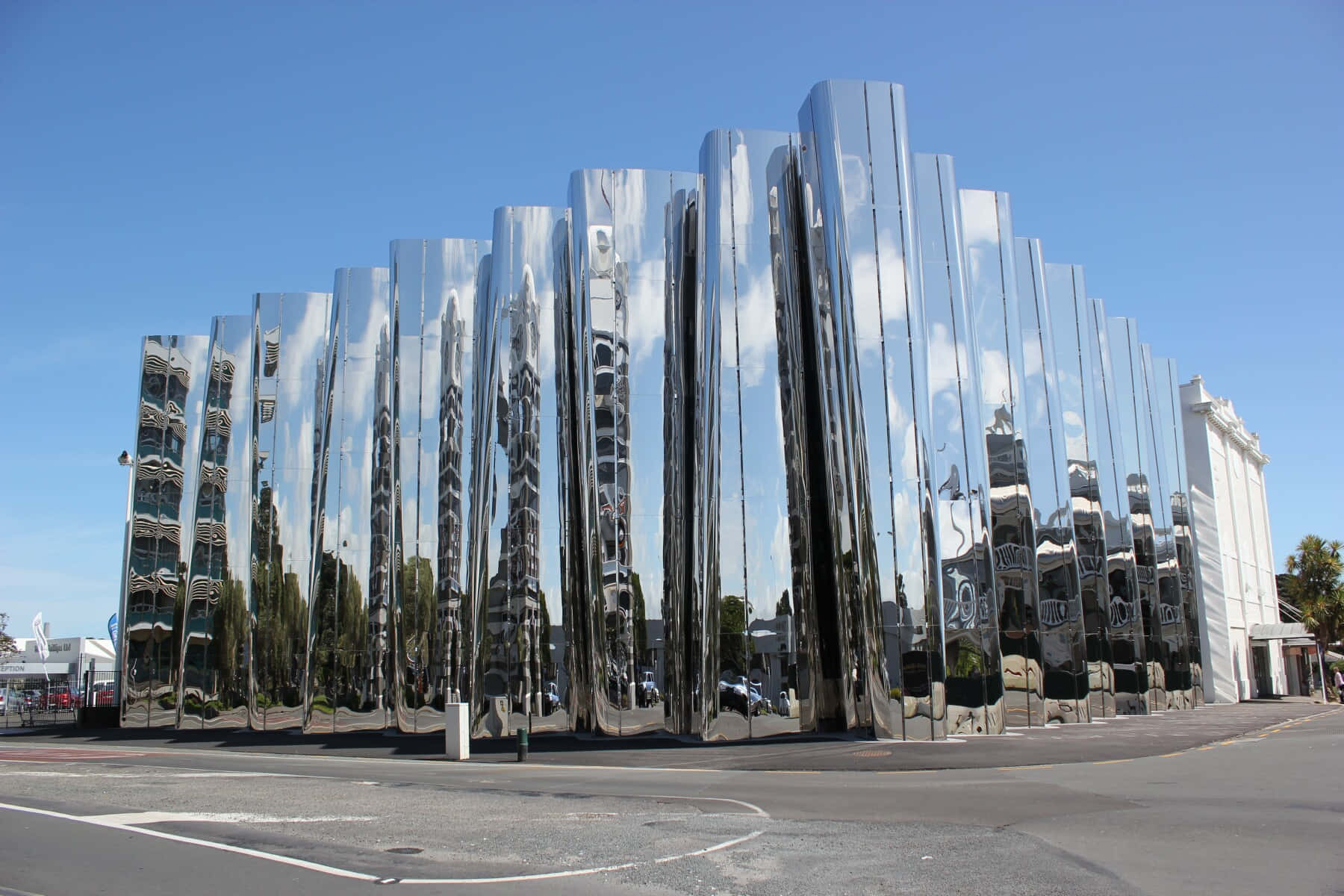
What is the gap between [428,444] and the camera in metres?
32.9

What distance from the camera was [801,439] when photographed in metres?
27.4

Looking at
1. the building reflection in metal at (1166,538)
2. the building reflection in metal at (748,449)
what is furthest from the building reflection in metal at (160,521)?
the building reflection in metal at (1166,538)

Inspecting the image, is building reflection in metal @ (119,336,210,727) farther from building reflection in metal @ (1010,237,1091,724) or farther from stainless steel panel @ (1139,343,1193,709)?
stainless steel panel @ (1139,343,1193,709)

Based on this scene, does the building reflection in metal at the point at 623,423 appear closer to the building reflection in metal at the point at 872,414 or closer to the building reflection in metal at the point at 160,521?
the building reflection in metal at the point at 872,414

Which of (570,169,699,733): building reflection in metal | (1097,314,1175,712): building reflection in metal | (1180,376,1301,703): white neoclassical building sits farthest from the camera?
(1180,376,1301,703): white neoclassical building

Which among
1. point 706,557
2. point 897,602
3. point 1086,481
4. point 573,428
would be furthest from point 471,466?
point 1086,481

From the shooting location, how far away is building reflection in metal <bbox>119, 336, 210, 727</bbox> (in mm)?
38969

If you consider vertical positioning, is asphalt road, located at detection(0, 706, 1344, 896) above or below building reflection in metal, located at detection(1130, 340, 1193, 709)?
below

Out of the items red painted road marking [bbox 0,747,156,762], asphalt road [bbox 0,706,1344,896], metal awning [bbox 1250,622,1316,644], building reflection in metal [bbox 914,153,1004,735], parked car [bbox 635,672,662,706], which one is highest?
building reflection in metal [bbox 914,153,1004,735]

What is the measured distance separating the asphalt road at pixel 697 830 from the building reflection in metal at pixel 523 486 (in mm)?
9589

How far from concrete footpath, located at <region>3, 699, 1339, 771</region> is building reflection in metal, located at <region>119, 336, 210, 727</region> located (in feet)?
9.95

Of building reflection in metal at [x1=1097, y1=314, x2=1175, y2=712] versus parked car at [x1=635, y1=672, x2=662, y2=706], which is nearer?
parked car at [x1=635, y1=672, x2=662, y2=706]

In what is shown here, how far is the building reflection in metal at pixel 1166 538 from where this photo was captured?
141ft

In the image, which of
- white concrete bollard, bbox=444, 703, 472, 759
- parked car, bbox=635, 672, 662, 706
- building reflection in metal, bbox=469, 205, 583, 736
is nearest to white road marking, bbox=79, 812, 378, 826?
white concrete bollard, bbox=444, 703, 472, 759
